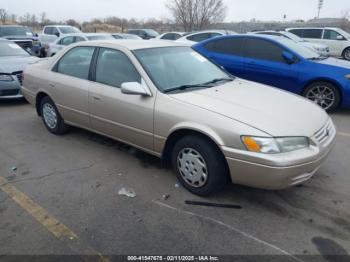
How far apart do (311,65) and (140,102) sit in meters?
4.26

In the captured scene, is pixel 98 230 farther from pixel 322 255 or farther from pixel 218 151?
pixel 322 255

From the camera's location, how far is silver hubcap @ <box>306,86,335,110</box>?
6297 millimetres

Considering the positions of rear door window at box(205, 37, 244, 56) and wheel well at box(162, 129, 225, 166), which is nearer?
wheel well at box(162, 129, 225, 166)

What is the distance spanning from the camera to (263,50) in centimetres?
681

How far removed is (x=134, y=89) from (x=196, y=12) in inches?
1050

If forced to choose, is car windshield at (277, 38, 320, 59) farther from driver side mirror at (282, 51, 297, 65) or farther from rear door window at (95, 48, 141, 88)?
rear door window at (95, 48, 141, 88)

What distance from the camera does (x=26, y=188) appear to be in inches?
140

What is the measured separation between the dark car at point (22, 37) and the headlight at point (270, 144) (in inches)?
588

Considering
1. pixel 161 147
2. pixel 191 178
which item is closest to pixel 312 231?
pixel 191 178

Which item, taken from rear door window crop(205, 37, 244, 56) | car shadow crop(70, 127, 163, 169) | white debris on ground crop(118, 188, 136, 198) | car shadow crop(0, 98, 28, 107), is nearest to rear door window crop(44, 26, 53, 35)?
car shadow crop(0, 98, 28, 107)

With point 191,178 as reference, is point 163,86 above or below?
above

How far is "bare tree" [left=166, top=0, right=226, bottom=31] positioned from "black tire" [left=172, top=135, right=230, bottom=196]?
1054 inches

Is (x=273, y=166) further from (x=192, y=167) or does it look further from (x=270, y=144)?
(x=192, y=167)

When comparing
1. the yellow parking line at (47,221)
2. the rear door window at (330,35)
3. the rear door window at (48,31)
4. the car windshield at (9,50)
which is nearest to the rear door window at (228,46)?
the car windshield at (9,50)
